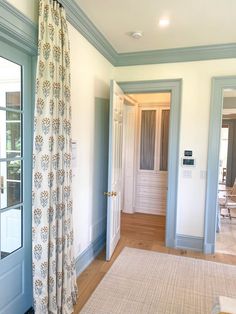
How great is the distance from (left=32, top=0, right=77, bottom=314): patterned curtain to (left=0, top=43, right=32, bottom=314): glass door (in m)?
0.16

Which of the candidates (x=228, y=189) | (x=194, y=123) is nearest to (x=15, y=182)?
(x=194, y=123)

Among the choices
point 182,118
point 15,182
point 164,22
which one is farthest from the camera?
point 182,118

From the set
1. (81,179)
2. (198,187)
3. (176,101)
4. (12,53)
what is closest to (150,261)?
(198,187)

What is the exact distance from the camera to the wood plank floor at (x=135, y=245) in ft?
8.38

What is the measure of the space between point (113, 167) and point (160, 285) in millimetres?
1447

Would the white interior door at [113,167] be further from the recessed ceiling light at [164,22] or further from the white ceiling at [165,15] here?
the recessed ceiling light at [164,22]

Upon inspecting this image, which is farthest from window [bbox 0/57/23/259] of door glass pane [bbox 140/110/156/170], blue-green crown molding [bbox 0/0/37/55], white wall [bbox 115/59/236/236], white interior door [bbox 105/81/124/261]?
door glass pane [bbox 140/110/156/170]

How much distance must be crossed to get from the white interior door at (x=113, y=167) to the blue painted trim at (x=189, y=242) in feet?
3.05

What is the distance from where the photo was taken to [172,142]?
3.41m

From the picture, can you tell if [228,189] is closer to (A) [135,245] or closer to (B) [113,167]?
Result: (A) [135,245]

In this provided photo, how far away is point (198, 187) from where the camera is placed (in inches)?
132

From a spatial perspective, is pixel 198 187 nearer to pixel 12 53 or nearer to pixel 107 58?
pixel 107 58

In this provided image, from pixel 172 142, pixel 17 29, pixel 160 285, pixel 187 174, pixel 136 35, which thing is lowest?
pixel 160 285

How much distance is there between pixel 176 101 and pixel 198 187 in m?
1.26
